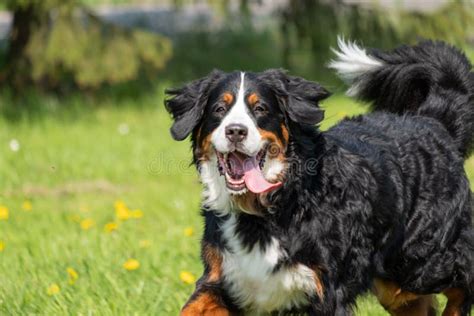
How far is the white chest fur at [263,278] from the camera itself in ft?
13.4

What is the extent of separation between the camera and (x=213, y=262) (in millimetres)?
4227

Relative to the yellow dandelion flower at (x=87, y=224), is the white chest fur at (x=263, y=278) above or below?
above

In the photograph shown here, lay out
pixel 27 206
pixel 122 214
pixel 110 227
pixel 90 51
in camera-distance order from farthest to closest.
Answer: pixel 90 51, pixel 27 206, pixel 122 214, pixel 110 227

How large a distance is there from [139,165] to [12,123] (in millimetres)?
2189

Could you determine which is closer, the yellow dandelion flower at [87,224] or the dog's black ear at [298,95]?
the dog's black ear at [298,95]

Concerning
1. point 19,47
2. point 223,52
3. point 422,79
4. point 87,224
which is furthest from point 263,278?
point 223,52

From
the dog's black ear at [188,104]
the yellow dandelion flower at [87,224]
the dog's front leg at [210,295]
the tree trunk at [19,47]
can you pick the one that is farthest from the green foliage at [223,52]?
the dog's front leg at [210,295]

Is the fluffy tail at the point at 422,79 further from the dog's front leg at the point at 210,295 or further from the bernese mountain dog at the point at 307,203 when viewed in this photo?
the dog's front leg at the point at 210,295

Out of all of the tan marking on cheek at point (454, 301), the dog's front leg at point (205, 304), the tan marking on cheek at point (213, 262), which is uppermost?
the tan marking on cheek at point (213, 262)

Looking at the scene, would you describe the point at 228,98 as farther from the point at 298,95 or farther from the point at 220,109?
the point at 298,95

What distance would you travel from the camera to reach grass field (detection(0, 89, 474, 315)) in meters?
5.10

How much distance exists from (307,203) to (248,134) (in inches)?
17.8

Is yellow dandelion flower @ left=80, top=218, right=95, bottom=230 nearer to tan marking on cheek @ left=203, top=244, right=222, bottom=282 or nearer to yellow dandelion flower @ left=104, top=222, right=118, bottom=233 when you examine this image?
yellow dandelion flower @ left=104, top=222, right=118, bottom=233

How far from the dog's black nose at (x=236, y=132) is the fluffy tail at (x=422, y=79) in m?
1.40
